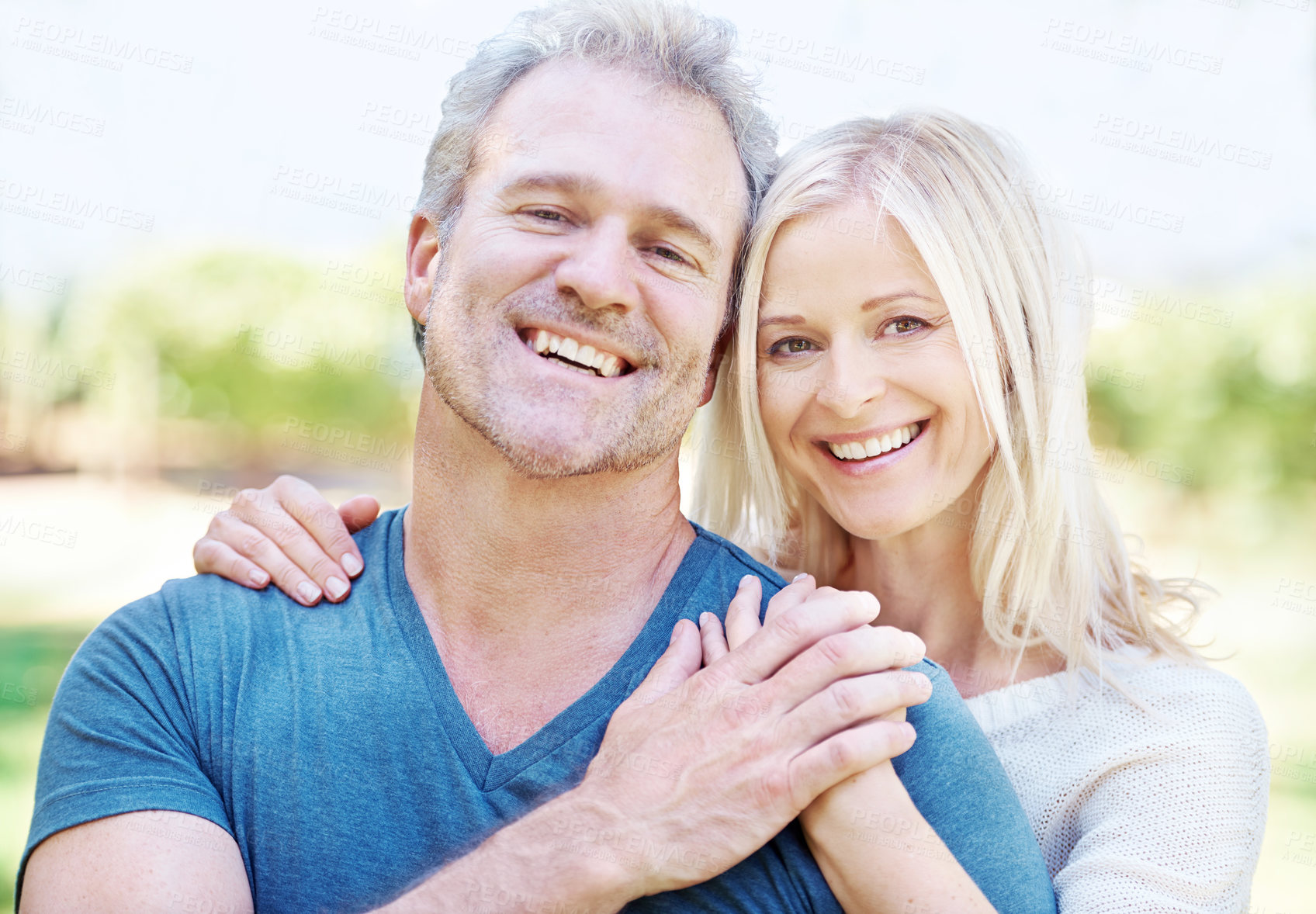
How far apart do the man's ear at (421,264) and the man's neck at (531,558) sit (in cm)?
36

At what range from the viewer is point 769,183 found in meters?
2.49

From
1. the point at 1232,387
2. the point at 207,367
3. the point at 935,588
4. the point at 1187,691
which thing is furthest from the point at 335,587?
the point at 207,367

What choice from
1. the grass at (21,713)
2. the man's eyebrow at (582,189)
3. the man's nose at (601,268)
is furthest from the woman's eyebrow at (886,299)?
the grass at (21,713)

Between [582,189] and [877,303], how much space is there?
71 cm

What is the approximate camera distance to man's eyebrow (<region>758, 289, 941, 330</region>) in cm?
232

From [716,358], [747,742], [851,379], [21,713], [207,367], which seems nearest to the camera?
[747,742]

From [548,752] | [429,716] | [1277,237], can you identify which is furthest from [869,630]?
[1277,237]

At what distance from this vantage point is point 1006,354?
98.5 inches

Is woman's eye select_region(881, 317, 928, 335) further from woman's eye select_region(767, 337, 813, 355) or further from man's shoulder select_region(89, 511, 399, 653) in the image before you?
man's shoulder select_region(89, 511, 399, 653)

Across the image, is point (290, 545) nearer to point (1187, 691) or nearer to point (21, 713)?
point (1187, 691)

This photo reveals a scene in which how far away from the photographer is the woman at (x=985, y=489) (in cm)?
223

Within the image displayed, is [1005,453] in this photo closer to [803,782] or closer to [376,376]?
[803,782]

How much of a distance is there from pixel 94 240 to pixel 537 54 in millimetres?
17638

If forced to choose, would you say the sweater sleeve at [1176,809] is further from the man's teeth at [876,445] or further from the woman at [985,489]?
the man's teeth at [876,445]
